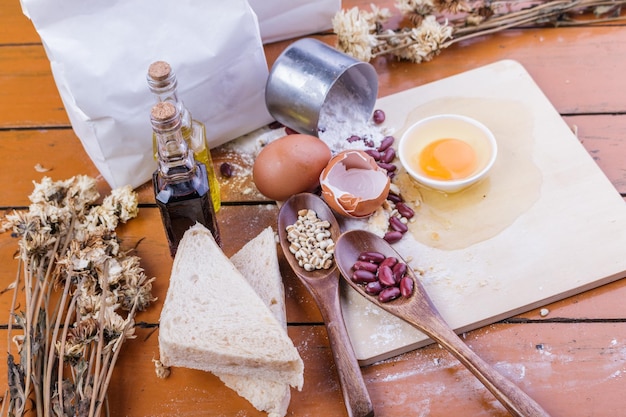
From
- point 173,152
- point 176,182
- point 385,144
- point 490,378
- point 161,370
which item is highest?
point 173,152

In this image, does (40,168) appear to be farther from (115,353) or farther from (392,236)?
(392,236)

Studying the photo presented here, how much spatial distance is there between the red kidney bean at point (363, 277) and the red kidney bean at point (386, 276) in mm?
21

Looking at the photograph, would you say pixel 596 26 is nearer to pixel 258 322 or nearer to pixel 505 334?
pixel 505 334

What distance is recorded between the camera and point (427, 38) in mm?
2428

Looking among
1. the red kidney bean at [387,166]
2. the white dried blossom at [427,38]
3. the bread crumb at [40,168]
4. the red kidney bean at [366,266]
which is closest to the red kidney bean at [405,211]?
the red kidney bean at [387,166]

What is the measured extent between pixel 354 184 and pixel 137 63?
742 millimetres

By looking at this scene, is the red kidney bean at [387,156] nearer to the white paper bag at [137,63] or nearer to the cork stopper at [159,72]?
the white paper bag at [137,63]

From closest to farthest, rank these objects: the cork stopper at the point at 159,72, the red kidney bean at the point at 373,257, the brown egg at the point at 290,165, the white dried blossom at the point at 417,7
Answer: the cork stopper at the point at 159,72 < the red kidney bean at the point at 373,257 < the brown egg at the point at 290,165 < the white dried blossom at the point at 417,7

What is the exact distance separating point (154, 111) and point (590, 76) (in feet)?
5.29

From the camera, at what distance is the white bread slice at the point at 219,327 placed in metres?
1.64

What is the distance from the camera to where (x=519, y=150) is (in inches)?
86.7

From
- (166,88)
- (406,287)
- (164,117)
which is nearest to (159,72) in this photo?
(166,88)

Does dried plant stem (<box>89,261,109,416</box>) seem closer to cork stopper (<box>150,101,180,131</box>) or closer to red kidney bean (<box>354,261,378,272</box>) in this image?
cork stopper (<box>150,101,180,131</box>)

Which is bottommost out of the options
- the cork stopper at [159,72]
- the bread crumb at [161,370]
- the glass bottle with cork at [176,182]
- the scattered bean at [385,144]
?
the bread crumb at [161,370]
